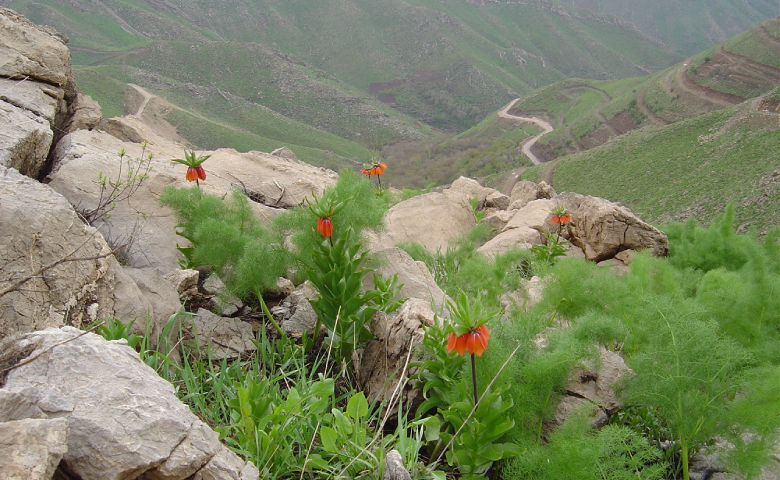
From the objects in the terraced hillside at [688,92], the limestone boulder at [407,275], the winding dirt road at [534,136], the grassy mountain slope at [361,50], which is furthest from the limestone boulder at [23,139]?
the grassy mountain slope at [361,50]

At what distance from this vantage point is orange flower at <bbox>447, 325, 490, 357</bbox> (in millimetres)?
2766

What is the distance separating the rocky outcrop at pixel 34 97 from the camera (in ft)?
16.1

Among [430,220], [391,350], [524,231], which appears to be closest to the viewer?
[391,350]

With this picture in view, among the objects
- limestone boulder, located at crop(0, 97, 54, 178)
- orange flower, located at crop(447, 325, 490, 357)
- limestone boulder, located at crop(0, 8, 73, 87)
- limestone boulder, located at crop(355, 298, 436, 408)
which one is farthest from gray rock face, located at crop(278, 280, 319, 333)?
limestone boulder, located at crop(0, 8, 73, 87)

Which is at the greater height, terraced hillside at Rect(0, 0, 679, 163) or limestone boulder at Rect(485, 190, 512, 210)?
limestone boulder at Rect(485, 190, 512, 210)

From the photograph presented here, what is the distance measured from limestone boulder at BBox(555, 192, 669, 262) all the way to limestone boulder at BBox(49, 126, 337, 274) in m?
5.02

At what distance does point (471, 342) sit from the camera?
2.78 metres

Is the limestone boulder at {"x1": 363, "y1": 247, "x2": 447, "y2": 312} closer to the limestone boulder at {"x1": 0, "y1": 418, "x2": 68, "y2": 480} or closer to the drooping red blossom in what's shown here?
the drooping red blossom

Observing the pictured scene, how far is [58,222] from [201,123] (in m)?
64.8

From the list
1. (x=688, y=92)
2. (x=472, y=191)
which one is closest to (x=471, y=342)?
(x=472, y=191)

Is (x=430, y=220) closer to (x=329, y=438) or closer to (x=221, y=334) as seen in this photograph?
(x=221, y=334)

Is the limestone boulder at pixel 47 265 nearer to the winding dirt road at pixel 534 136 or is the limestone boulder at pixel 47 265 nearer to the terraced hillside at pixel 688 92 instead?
the winding dirt road at pixel 534 136

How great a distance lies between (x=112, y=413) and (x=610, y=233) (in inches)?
349

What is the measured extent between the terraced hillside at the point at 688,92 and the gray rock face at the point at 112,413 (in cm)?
7356
